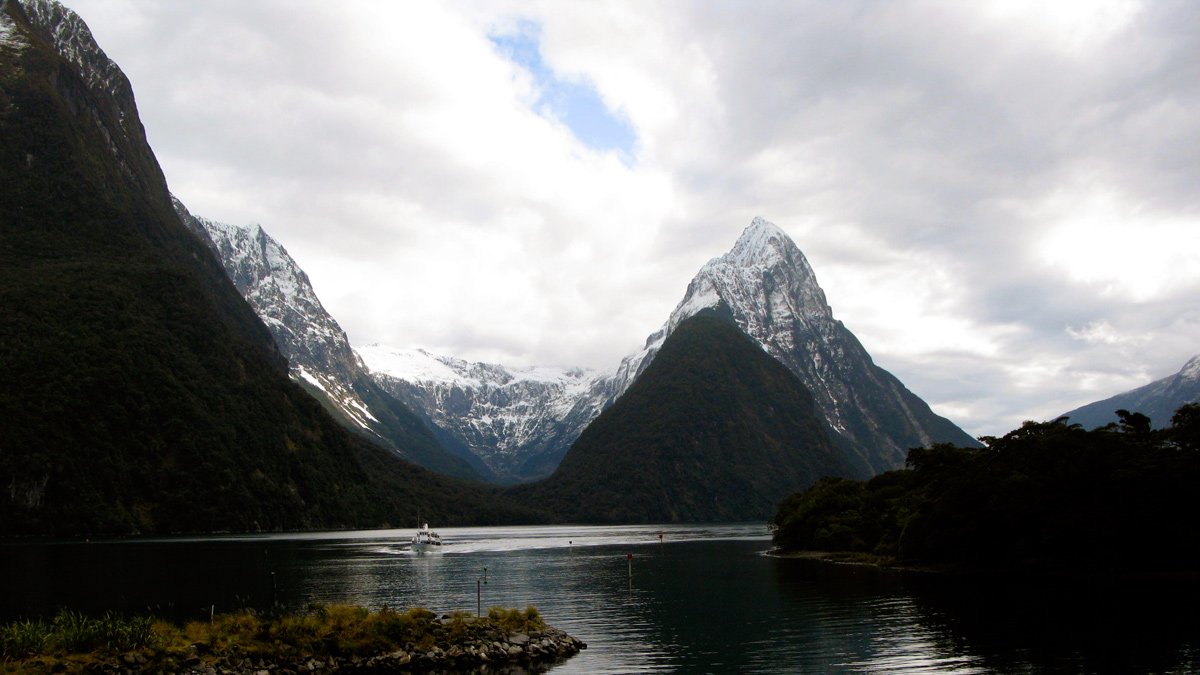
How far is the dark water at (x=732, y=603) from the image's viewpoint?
5922cm

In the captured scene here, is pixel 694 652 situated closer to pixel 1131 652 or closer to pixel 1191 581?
pixel 1131 652

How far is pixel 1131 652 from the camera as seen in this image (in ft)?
193

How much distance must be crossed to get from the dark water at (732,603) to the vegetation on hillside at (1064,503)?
7.21 m

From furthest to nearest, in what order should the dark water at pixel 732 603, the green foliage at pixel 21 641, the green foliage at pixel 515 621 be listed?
the green foliage at pixel 515 621
the dark water at pixel 732 603
the green foliage at pixel 21 641

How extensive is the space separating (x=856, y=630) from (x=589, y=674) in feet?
81.8

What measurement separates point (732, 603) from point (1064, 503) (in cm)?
4385

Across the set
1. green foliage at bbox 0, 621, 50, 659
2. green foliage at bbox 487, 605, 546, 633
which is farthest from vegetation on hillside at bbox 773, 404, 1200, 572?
green foliage at bbox 0, 621, 50, 659

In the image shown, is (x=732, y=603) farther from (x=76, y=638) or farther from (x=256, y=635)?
(x=76, y=638)

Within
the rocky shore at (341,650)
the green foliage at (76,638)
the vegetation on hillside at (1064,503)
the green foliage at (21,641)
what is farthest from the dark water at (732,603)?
the green foliage at (21,641)

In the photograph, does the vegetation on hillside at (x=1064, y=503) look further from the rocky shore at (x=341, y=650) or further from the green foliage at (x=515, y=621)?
the rocky shore at (x=341, y=650)

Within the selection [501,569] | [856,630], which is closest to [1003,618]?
[856,630]

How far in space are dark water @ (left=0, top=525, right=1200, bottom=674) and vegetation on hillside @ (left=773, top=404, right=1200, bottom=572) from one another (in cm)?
721

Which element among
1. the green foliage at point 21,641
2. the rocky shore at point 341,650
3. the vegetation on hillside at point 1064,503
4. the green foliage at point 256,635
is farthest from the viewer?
the vegetation on hillside at point 1064,503

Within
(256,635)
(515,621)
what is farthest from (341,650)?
(515,621)
